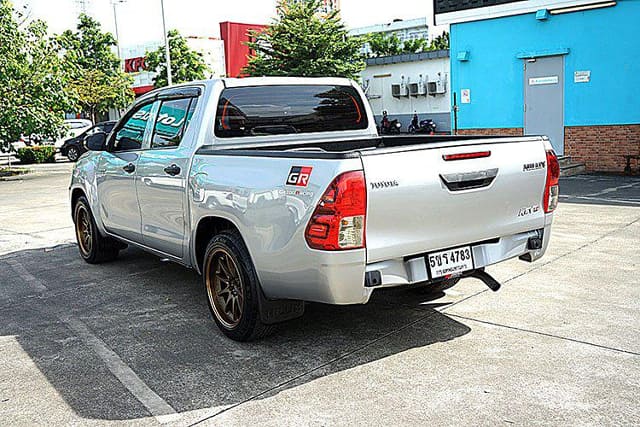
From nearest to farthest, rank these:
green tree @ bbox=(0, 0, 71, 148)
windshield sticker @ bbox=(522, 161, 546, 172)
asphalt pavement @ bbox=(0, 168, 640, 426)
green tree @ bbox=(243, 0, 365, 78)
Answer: asphalt pavement @ bbox=(0, 168, 640, 426)
windshield sticker @ bbox=(522, 161, 546, 172)
green tree @ bbox=(0, 0, 71, 148)
green tree @ bbox=(243, 0, 365, 78)

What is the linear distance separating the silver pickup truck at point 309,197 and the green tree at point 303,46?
26963mm

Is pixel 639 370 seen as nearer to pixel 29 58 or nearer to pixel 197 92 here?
pixel 197 92

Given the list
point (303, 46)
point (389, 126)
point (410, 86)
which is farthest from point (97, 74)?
point (410, 86)

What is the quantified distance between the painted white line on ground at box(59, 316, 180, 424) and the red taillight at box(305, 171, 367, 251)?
4.28ft

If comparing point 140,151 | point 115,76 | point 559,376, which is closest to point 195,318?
point 140,151

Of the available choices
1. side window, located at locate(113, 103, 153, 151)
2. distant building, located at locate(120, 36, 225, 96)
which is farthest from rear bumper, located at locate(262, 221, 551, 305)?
distant building, located at locate(120, 36, 225, 96)

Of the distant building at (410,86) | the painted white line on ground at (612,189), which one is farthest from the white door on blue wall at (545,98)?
the distant building at (410,86)

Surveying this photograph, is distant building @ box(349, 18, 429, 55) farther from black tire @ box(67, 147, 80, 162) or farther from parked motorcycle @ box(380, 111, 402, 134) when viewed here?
black tire @ box(67, 147, 80, 162)

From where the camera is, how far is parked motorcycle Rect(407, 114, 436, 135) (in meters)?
34.1

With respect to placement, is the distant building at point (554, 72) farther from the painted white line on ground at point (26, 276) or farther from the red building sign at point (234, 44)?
the red building sign at point (234, 44)

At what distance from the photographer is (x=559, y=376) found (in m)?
4.16

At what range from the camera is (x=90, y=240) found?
784 centimetres

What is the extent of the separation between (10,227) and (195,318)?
6948 millimetres

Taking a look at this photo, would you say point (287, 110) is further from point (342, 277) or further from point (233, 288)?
point (342, 277)
